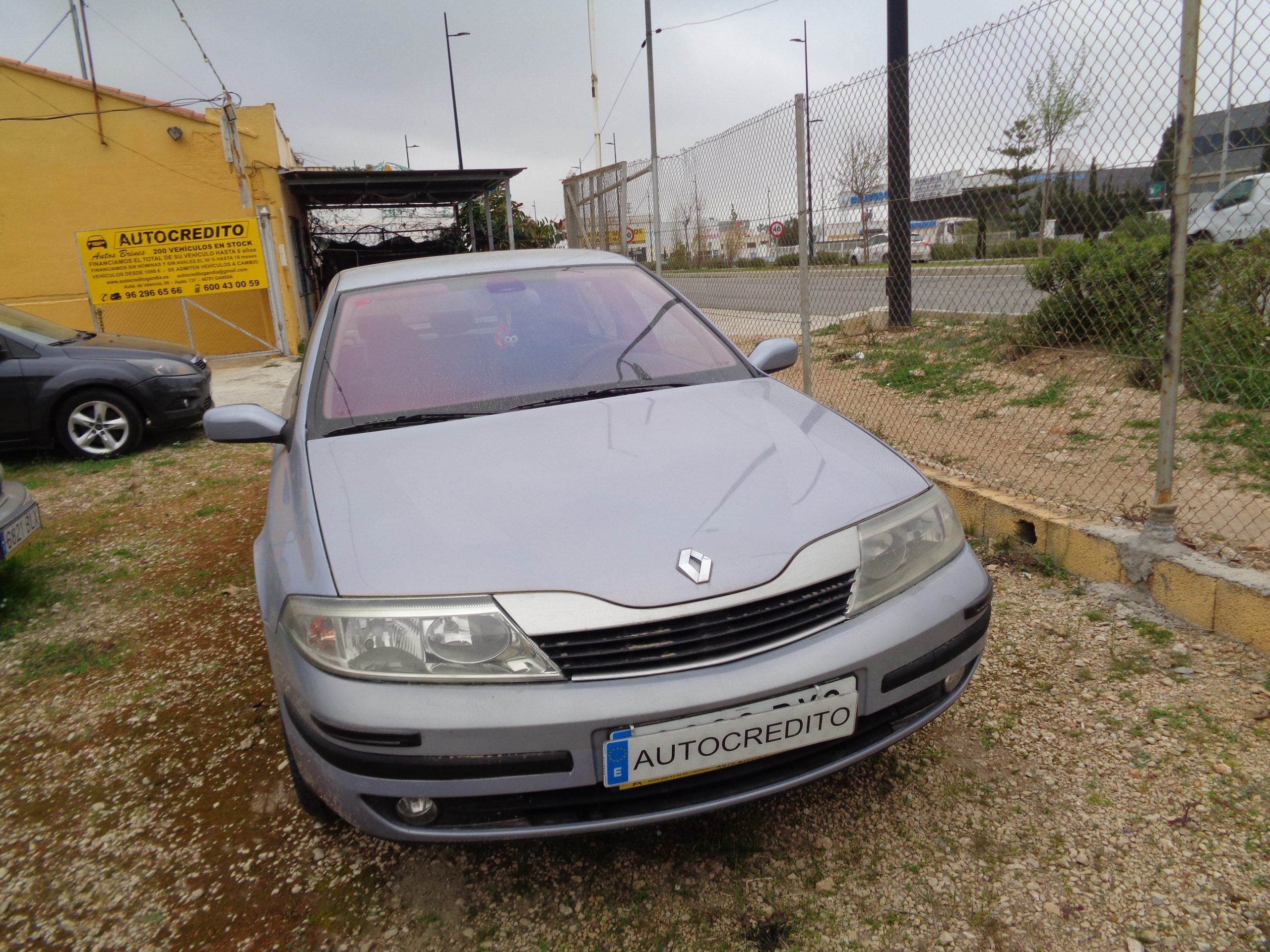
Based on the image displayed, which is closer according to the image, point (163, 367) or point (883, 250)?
point (883, 250)

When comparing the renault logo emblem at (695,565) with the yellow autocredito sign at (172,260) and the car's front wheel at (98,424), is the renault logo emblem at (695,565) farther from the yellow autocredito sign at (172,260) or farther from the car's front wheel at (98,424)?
the yellow autocredito sign at (172,260)

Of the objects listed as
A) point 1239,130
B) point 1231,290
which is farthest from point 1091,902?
point 1231,290

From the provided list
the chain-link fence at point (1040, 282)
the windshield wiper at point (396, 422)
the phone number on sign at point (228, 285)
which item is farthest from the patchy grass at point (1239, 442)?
the phone number on sign at point (228, 285)

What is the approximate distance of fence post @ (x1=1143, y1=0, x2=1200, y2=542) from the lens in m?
2.78

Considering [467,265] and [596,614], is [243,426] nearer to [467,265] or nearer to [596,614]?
[467,265]

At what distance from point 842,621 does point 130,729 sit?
8.06 ft

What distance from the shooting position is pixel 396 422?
252 centimetres

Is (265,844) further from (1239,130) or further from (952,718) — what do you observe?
(1239,130)

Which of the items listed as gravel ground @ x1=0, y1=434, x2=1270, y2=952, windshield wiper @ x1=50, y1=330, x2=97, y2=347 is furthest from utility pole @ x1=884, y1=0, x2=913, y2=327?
windshield wiper @ x1=50, y1=330, x2=97, y2=347

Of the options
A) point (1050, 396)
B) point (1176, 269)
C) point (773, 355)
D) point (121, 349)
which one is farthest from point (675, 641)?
point (121, 349)

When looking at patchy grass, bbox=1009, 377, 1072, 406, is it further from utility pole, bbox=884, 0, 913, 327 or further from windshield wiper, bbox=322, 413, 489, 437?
windshield wiper, bbox=322, 413, 489, 437

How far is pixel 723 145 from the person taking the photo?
6156 mm

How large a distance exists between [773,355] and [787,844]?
5.52 ft

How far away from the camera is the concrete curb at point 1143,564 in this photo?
9.05 ft
